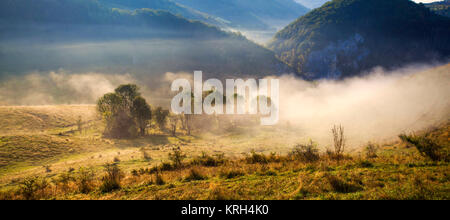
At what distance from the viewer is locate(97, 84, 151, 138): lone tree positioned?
157 feet

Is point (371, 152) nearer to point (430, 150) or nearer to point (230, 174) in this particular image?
point (430, 150)

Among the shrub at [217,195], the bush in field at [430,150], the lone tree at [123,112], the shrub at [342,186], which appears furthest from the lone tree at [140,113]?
the bush in field at [430,150]

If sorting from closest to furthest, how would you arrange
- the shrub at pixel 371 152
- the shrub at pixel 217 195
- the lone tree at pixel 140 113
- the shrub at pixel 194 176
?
1. the shrub at pixel 217 195
2. the shrub at pixel 194 176
3. the shrub at pixel 371 152
4. the lone tree at pixel 140 113

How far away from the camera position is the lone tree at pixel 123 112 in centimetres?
4800

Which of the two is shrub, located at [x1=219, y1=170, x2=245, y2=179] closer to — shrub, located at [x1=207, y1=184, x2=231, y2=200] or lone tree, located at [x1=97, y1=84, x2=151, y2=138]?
shrub, located at [x1=207, y1=184, x2=231, y2=200]

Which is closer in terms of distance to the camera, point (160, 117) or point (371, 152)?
point (371, 152)

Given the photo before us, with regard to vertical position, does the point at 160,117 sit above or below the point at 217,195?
above

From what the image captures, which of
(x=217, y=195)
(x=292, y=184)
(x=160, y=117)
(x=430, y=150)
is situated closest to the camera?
(x=217, y=195)

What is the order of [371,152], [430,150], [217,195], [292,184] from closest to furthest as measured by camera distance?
[217,195], [292,184], [430,150], [371,152]

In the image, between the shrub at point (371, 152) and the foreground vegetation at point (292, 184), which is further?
the shrub at point (371, 152)

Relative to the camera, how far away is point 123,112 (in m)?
50.1

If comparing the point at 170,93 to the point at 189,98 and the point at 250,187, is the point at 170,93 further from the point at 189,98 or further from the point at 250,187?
the point at 250,187

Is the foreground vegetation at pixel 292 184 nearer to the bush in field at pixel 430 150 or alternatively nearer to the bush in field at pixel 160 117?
the bush in field at pixel 430 150

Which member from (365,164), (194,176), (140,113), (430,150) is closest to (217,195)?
(194,176)
